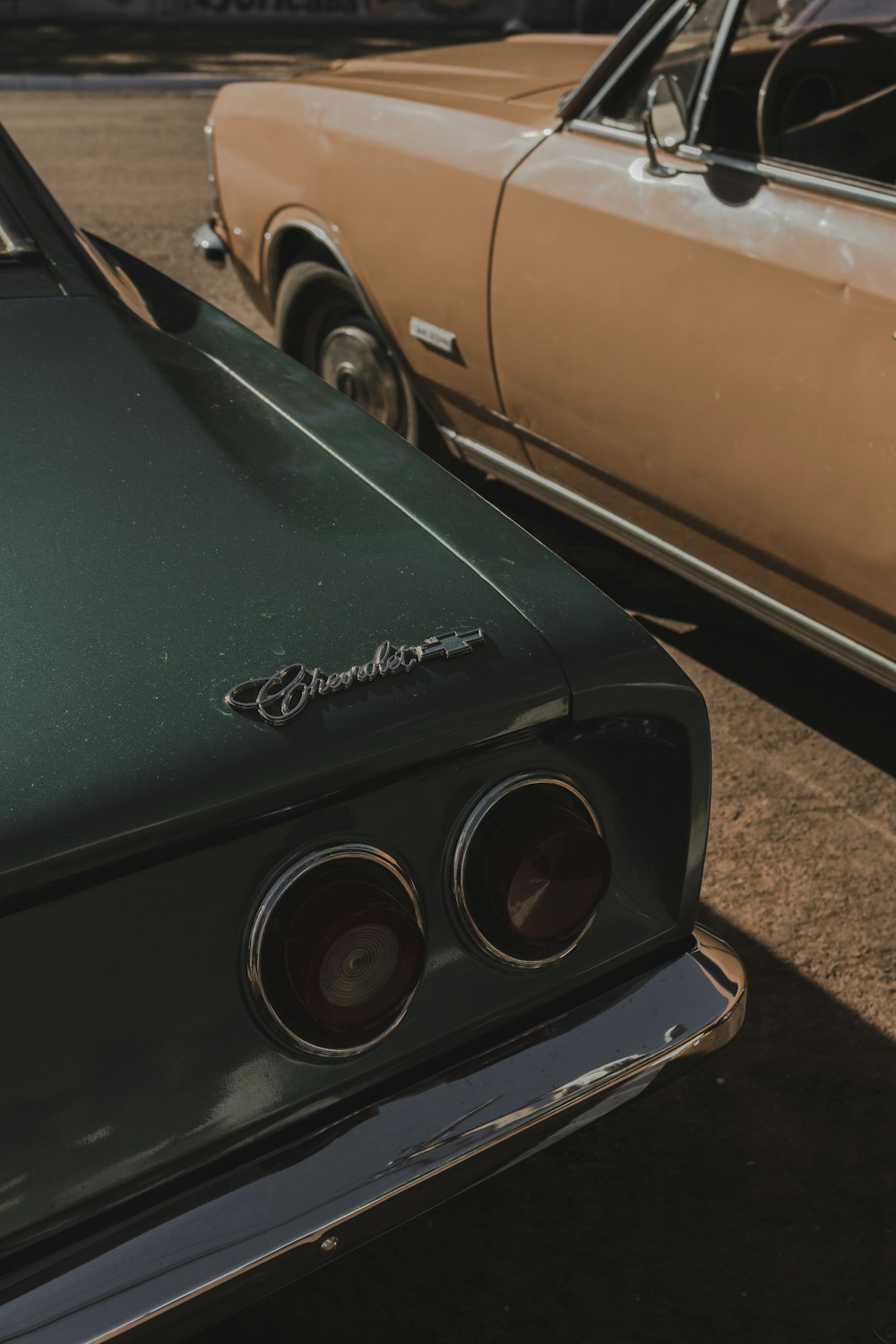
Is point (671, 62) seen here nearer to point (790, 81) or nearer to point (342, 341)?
point (790, 81)

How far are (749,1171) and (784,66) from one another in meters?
2.44

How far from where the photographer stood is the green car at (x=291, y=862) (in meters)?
1.34

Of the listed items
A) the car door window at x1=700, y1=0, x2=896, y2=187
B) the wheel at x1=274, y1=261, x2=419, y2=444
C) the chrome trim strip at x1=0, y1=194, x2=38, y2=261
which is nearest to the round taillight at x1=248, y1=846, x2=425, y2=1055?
the chrome trim strip at x1=0, y1=194, x2=38, y2=261

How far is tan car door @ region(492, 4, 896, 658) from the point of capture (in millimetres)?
2660

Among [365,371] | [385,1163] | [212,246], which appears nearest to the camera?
[385,1163]

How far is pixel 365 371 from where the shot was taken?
160 inches

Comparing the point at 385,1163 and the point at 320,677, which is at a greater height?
the point at 320,677

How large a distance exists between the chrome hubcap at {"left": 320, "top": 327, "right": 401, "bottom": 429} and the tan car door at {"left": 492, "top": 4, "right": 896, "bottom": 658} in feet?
2.06

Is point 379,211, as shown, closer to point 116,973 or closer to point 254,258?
point 254,258

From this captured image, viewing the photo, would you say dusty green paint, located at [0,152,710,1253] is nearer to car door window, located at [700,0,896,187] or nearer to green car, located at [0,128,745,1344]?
green car, located at [0,128,745,1344]

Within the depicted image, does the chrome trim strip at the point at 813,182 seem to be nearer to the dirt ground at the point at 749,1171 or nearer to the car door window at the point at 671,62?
the car door window at the point at 671,62

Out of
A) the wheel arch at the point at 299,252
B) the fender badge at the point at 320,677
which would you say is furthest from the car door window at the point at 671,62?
the fender badge at the point at 320,677

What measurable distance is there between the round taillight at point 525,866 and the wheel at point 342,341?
2548 millimetres

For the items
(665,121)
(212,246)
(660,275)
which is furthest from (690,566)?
(212,246)
